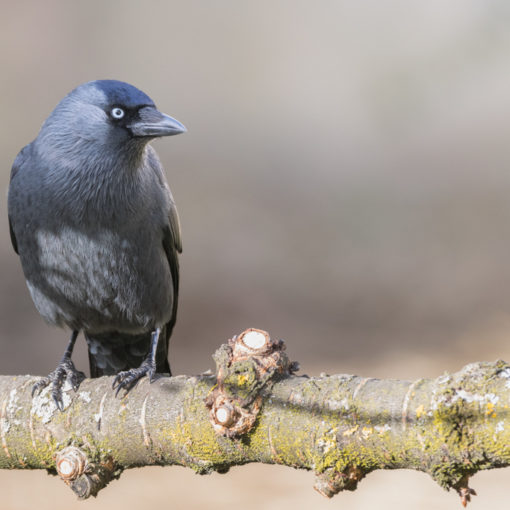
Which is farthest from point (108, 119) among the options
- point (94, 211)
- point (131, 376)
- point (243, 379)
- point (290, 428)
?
point (290, 428)

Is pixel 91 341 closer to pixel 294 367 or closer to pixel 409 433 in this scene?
pixel 294 367

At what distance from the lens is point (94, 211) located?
224 centimetres

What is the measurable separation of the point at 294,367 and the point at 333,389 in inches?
7.3

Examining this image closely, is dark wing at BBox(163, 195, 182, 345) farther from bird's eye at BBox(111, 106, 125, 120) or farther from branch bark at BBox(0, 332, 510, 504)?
branch bark at BBox(0, 332, 510, 504)

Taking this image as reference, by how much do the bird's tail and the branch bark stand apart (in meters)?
0.68

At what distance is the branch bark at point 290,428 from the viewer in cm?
121

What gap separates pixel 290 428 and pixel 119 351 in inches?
56.0

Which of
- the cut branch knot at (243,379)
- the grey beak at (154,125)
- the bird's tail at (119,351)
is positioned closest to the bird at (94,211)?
the grey beak at (154,125)

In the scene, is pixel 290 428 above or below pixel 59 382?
above

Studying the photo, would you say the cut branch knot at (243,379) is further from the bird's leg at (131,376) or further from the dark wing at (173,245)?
the dark wing at (173,245)

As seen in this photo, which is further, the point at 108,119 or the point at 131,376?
the point at 108,119

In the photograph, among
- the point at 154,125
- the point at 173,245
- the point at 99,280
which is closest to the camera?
the point at 154,125

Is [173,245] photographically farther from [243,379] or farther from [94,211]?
[243,379]

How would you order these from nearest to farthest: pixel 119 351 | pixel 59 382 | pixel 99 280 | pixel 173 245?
pixel 59 382 → pixel 99 280 → pixel 173 245 → pixel 119 351
